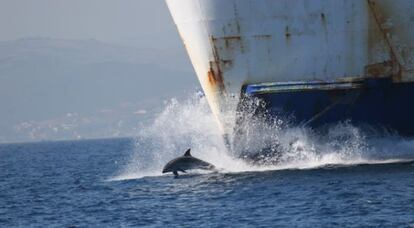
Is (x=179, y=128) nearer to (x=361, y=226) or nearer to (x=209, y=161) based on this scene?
(x=209, y=161)

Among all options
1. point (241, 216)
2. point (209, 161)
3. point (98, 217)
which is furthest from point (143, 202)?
point (209, 161)

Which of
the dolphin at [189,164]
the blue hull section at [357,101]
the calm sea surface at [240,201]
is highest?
the blue hull section at [357,101]

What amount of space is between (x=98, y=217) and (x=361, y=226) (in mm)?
9675

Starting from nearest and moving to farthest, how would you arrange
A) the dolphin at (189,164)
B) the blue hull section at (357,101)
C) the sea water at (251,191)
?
the sea water at (251,191), the blue hull section at (357,101), the dolphin at (189,164)

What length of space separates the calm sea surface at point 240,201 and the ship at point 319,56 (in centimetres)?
229

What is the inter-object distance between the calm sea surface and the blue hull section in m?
1.78

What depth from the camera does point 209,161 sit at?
153 feet

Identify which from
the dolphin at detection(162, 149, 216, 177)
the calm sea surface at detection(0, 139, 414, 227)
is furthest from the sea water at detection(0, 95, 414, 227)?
the dolphin at detection(162, 149, 216, 177)

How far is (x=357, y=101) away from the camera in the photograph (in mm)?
41688

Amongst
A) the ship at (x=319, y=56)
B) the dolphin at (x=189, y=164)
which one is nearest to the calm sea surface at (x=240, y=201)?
the dolphin at (x=189, y=164)

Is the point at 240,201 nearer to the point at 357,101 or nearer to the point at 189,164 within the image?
the point at 189,164

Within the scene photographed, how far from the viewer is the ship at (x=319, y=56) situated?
40719 millimetres

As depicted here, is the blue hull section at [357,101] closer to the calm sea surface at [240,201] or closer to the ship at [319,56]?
the ship at [319,56]

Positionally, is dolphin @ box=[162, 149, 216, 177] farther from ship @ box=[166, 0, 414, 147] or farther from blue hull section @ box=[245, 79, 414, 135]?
blue hull section @ box=[245, 79, 414, 135]
